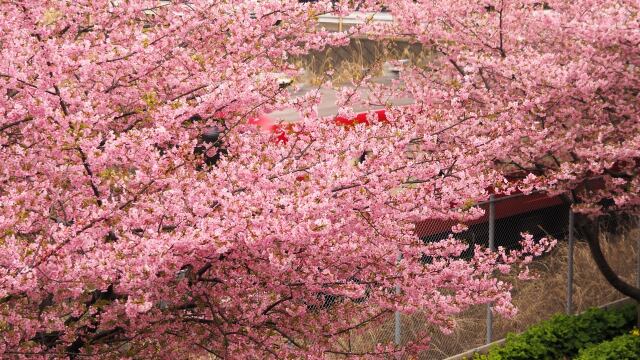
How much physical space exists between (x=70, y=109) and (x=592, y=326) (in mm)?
8950

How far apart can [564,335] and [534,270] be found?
5.13ft

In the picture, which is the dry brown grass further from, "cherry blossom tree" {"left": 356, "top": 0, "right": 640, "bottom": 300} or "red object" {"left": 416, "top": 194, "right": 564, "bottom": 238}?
"cherry blossom tree" {"left": 356, "top": 0, "right": 640, "bottom": 300}

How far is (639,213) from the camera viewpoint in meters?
12.0

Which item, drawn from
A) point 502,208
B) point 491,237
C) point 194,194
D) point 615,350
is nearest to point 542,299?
point 502,208

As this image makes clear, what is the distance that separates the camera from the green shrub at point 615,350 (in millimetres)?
11406

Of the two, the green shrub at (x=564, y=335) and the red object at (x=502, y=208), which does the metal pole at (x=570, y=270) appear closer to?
the green shrub at (x=564, y=335)

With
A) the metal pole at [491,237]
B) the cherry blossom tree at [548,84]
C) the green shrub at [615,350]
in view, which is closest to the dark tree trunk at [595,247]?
the cherry blossom tree at [548,84]

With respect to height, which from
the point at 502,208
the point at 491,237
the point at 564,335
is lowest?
the point at 564,335

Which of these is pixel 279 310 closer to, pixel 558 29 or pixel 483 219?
pixel 558 29

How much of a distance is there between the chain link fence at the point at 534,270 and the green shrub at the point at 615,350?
1.19m

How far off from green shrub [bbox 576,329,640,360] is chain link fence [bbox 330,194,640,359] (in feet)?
3.90

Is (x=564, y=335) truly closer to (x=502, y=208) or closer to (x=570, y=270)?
(x=570, y=270)

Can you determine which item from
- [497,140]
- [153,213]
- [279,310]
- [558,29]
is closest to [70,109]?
[153,213]

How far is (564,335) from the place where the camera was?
12.3 meters
